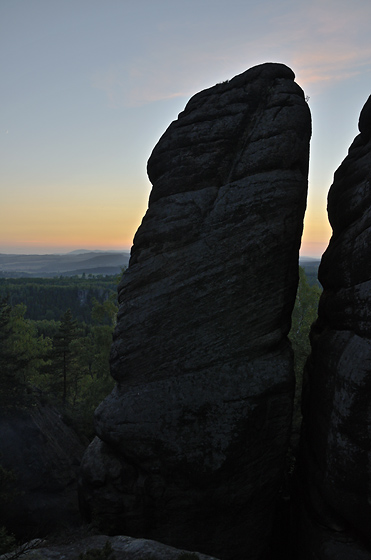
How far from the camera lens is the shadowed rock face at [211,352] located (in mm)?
13406

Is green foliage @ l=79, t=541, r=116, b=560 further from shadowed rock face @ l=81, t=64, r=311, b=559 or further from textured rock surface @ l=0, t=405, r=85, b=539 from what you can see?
textured rock surface @ l=0, t=405, r=85, b=539

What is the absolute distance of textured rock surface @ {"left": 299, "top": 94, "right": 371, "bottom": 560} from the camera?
39.8 ft

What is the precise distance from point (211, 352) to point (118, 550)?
6930 mm

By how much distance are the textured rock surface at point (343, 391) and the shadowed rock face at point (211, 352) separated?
1.42m

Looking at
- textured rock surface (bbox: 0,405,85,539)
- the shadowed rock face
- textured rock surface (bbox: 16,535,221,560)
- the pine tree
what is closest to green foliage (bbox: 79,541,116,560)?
textured rock surface (bbox: 16,535,221,560)

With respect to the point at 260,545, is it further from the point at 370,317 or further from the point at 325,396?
the point at 370,317

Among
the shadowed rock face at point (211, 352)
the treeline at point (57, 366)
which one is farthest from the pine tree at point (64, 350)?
the shadowed rock face at point (211, 352)

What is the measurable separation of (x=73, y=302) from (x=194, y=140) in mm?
195964

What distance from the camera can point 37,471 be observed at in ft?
58.6

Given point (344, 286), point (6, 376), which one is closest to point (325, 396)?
point (344, 286)

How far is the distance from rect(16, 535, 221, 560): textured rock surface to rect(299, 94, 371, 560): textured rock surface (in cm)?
548

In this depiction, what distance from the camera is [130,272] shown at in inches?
597

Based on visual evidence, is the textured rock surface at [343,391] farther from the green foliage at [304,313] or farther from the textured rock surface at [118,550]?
the green foliage at [304,313]

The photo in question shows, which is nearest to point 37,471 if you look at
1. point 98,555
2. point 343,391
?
point 98,555
